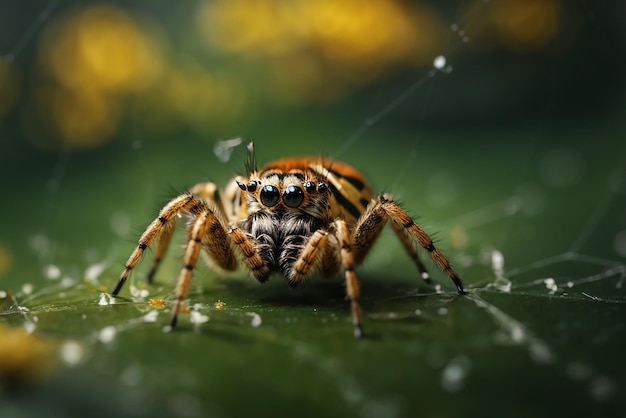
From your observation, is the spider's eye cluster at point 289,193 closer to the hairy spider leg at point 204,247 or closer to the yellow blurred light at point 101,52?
the hairy spider leg at point 204,247

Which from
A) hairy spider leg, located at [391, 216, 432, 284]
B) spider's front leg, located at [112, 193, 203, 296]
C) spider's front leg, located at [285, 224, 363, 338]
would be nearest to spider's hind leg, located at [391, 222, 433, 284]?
hairy spider leg, located at [391, 216, 432, 284]

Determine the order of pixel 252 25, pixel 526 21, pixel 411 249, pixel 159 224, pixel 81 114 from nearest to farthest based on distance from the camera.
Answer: pixel 159 224
pixel 411 249
pixel 526 21
pixel 81 114
pixel 252 25

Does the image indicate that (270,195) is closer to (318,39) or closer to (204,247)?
(204,247)

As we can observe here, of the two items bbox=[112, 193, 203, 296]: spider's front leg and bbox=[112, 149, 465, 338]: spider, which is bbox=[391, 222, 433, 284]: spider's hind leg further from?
bbox=[112, 193, 203, 296]: spider's front leg

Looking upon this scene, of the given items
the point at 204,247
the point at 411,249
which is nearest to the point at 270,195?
the point at 204,247

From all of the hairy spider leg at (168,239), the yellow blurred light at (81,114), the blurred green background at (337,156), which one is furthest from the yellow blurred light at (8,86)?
the hairy spider leg at (168,239)

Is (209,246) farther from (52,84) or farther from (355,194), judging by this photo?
(52,84)
